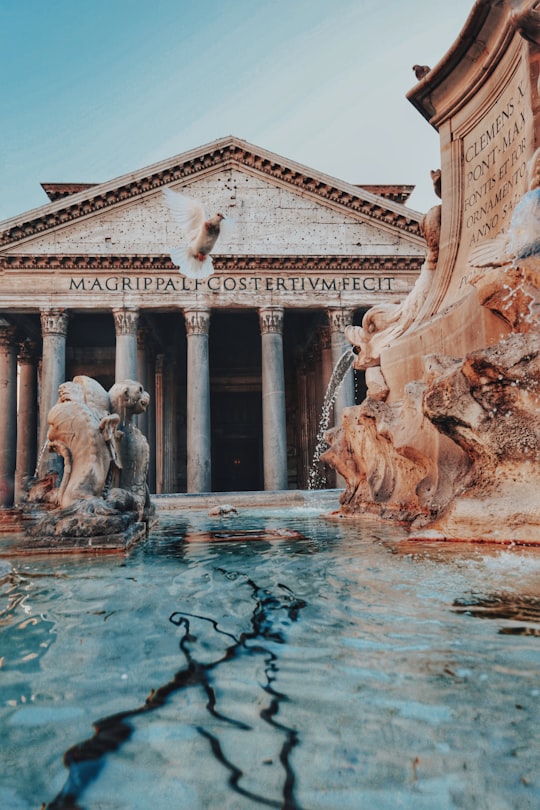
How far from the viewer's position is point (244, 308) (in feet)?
59.5

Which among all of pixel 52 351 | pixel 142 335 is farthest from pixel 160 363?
pixel 52 351

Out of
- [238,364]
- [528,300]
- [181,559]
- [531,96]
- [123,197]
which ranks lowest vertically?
[181,559]

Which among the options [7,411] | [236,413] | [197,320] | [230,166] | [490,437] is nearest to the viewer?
[490,437]

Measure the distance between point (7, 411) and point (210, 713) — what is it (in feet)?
63.3

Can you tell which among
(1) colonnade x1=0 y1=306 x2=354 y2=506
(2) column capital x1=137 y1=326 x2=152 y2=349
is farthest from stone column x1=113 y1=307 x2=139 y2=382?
(2) column capital x1=137 y1=326 x2=152 y2=349

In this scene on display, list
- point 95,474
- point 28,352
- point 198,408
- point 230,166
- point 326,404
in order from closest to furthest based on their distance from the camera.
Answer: point 95,474 → point 326,404 → point 198,408 → point 230,166 → point 28,352

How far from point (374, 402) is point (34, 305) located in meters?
15.3

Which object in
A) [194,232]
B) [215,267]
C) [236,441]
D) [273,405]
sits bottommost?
[236,441]

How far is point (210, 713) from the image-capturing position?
121 cm

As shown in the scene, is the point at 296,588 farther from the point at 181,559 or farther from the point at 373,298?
the point at 373,298

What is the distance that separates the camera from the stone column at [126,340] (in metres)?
17.4

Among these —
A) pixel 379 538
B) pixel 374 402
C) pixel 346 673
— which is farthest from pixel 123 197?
pixel 346 673

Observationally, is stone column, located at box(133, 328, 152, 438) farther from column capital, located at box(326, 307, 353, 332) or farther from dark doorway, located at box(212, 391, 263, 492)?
column capital, located at box(326, 307, 353, 332)

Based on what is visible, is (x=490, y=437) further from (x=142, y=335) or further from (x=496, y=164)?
(x=142, y=335)
